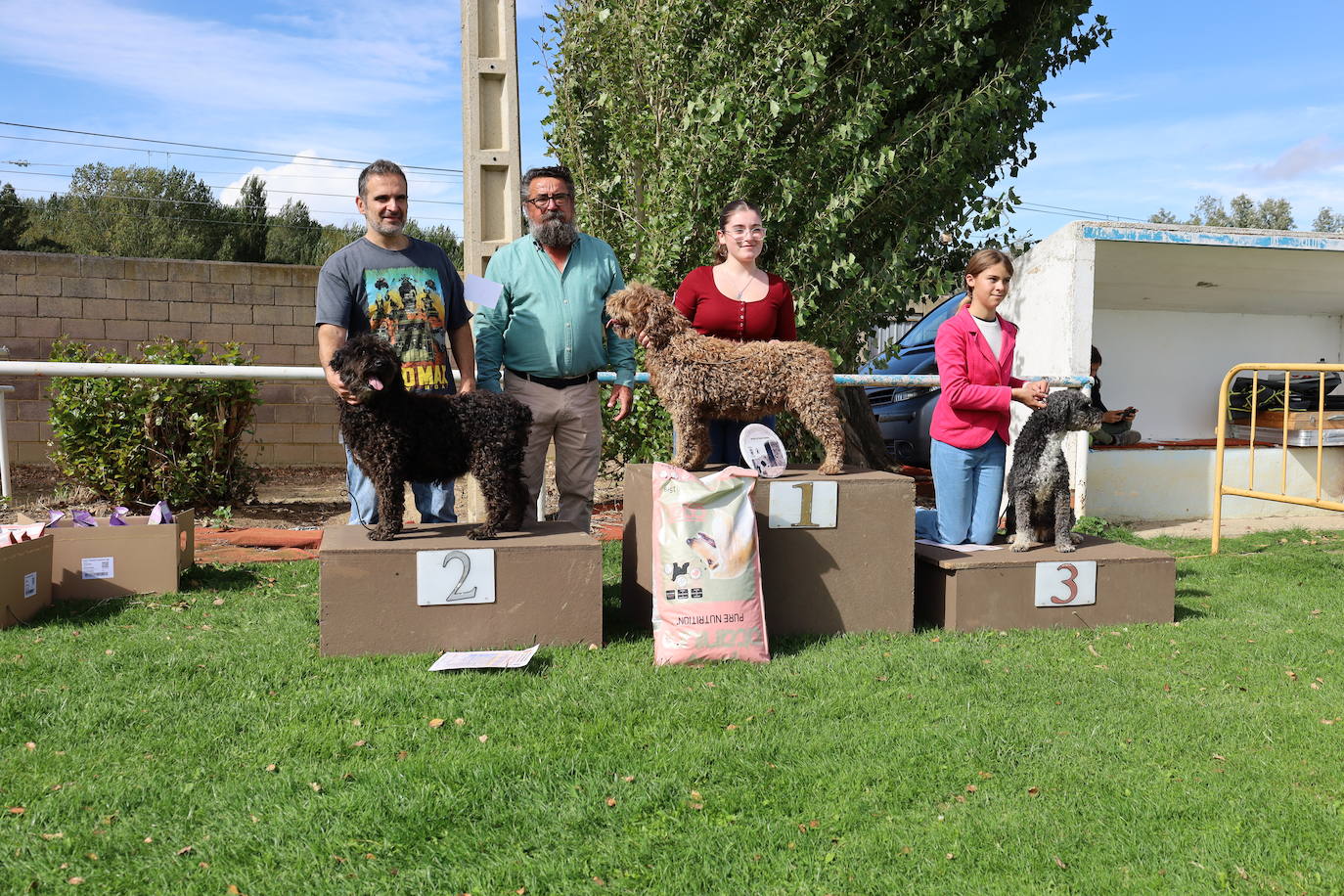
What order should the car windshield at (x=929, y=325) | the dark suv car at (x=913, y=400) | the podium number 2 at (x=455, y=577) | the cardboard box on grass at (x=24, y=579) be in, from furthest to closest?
the car windshield at (x=929, y=325) < the dark suv car at (x=913, y=400) < the cardboard box on grass at (x=24, y=579) < the podium number 2 at (x=455, y=577)

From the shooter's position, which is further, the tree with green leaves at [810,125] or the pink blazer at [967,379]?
the tree with green leaves at [810,125]

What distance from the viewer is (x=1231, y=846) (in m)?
2.42

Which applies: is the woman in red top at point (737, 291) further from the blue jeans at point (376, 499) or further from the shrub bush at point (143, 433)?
the shrub bush at point (143, 433)

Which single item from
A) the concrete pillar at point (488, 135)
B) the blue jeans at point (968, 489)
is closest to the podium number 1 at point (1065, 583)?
the blue jeans at point (968, 489)

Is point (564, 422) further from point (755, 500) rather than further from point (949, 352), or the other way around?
point (949, 352)

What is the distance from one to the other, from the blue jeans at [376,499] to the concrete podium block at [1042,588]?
2.33m

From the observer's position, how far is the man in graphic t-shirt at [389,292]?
403cm

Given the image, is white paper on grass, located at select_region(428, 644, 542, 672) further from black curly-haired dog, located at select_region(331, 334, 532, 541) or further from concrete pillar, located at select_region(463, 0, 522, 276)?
concrete pillar, located at select_region(463, 0, 522, 276)

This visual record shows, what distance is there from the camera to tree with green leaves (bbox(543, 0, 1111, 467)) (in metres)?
6.19

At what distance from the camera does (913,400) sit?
902 centimetres

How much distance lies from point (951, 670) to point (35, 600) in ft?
13.6

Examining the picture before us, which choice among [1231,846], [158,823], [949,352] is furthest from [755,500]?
[158,823]

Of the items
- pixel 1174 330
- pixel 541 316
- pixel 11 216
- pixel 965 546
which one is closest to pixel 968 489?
pixel 965 546

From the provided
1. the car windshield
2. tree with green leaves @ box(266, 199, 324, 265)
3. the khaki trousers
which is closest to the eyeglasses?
the khaki trousers
